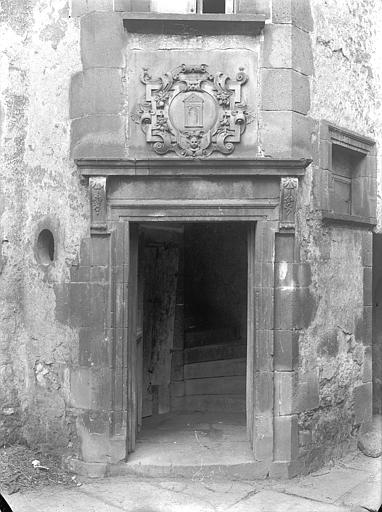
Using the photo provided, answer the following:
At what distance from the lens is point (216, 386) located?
7.93 m

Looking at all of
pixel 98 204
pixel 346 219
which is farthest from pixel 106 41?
pixel 346 219

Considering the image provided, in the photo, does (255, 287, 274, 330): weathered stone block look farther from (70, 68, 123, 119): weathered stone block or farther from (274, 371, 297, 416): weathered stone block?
(70, 68, 123, 119): weathered stone block

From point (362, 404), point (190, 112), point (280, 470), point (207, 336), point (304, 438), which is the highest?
point (190, 112)

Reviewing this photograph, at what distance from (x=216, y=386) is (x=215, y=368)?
252mm

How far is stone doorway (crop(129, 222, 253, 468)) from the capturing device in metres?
5.97

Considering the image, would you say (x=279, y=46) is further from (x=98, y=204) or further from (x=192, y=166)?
(x=98, y=204)

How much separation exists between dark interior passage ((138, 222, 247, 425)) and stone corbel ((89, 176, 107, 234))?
3.91ft

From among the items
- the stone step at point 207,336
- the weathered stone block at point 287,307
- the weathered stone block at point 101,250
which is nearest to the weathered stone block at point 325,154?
the weathered stone block at point 287,307

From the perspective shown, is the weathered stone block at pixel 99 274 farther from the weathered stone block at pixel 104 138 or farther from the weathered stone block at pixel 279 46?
the weathered stone block at pixel 279 46

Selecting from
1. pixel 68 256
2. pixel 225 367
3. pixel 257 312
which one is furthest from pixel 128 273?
pixel 225 367

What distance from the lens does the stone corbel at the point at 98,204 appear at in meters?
5.24

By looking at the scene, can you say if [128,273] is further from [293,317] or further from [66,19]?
[66,19]

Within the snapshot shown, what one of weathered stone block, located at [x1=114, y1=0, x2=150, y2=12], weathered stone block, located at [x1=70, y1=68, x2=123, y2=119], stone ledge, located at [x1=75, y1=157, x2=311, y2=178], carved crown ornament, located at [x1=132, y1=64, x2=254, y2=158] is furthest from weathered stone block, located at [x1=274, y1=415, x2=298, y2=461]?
weathered stone block, located at [x1=114, y1=0, x2=150, y2=12]

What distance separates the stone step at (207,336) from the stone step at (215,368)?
32 centimetres
